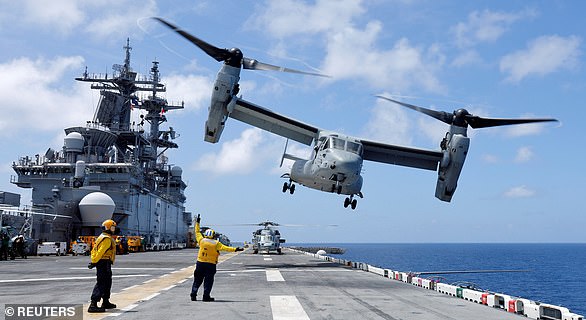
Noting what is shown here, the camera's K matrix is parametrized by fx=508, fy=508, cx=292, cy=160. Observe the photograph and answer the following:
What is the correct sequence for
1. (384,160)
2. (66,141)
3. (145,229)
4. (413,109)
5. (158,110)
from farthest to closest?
(158,110) → (145,229) → (66,141) → (384,160) → (413,109)

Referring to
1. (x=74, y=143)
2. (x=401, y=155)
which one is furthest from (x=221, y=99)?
(x=74, y=143)

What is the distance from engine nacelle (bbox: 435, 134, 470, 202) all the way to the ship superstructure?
35443 mm

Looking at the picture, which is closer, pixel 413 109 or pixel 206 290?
pixel 206 290

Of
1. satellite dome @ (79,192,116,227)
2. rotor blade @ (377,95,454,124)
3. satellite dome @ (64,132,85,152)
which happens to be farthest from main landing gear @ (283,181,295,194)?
satellite dome @ (64,132,85,152)

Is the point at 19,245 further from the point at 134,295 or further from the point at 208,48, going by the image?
the point at 134,295

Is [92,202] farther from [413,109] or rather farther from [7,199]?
[413,109]

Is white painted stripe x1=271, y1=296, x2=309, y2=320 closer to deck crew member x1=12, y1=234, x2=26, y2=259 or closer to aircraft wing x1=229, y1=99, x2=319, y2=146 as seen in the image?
aircraft wing x1=229, y1=99, x2=319, y2=146

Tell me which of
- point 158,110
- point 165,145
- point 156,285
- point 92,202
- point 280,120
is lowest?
point 156,285

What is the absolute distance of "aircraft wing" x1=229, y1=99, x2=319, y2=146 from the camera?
31017 mm

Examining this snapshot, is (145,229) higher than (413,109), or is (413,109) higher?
(413,109)

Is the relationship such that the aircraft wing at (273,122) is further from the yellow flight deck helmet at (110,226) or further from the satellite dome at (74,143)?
the satellite dome at (74,143)

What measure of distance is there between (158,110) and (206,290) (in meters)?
72.2

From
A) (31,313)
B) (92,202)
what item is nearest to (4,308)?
(31,313)

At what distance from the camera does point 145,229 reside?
219ft
